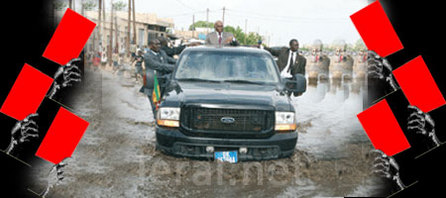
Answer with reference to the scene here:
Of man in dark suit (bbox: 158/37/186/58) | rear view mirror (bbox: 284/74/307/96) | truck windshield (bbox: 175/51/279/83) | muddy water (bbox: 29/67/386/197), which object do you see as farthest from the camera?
man in dark suit (bbox: 158/37/186/58)

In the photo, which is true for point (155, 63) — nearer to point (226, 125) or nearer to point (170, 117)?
point (170, 117)

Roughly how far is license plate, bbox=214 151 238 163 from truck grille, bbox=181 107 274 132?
0.31 m

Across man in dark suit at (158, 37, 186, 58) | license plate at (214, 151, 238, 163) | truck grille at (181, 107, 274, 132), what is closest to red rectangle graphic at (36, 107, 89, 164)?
truck grille at (181, 107, 274, 132)

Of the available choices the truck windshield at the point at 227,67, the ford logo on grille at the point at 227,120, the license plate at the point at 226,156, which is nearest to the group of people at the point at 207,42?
the truck windshield at the point at 227,67

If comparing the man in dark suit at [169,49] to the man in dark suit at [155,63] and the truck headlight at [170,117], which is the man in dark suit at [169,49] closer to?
the man in dark suit at [155,63]

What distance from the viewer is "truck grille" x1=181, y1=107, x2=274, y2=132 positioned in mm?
5836

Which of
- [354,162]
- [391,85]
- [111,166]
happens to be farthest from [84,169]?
[391,85]

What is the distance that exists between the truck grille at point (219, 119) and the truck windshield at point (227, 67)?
47.5 inches

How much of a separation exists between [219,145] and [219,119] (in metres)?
0.35

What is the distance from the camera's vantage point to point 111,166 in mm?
6691

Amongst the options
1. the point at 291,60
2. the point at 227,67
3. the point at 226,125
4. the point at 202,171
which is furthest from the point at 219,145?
the point at 291,60

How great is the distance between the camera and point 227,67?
23.7 feet

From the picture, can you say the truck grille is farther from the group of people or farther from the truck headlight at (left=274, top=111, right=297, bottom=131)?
the group of people

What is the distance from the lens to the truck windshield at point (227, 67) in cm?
710
